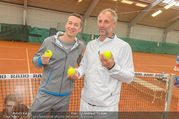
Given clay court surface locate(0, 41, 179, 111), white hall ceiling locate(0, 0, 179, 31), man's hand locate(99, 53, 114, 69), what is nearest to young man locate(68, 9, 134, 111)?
man's hand locate(99, 53, 114, 69)

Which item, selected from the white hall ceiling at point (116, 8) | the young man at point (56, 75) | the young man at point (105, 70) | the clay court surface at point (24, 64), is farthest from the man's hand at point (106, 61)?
the white hall ceiling at point (116, 8)

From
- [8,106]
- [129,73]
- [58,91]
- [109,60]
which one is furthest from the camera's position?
[8,106]

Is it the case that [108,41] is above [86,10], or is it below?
below

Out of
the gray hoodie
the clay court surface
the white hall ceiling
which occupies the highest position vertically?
the white hall ceiling

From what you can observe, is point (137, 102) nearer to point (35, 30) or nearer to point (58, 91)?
point (58, 91)

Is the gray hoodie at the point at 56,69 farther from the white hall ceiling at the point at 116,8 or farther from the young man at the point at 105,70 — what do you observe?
the white hall ceiling at the point at 116,8

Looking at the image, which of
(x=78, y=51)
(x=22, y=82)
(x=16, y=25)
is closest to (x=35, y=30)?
(x=16, y=25)

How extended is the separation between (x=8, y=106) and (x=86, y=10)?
20.3 meters

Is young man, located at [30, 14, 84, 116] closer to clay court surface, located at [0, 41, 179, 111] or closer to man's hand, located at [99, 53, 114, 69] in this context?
man's hand, located at [99, 53, 114, 69]

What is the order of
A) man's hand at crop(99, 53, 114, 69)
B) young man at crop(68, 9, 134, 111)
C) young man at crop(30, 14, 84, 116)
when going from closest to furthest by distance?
man's hand at crop(99, 53, 114, 69) < young man at crop(68, 9, 134, 111) < young man at crop(30, 14, 84, 116)

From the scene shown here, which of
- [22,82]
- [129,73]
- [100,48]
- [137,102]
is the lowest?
[137,102]

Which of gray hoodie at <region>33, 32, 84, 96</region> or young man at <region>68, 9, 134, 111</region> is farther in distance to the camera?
gray hoodie at <region>33, 32, 84, 96</region>

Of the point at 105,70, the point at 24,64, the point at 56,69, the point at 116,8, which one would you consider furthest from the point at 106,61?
the point at 116,8

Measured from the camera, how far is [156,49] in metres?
25.3
